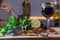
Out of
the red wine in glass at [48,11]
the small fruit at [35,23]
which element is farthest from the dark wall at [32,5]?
the red wine in glass at [48,11]

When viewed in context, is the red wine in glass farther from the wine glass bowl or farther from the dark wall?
the dark wall

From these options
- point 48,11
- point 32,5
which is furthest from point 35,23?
point 32,5

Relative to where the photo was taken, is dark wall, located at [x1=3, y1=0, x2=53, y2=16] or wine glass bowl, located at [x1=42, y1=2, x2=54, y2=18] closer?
wine glass bowl, located at [x1=42, y1=2, x2=54, y2=18]

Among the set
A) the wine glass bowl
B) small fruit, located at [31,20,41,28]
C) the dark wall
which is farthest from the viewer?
the dark wall

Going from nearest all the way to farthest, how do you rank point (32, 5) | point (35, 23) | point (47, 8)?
point (47, 8) < point (35, 23) < point (32, 5)

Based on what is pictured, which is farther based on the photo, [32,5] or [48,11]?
[32,5]

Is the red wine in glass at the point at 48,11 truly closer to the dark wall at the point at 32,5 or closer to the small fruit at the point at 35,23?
the small fruit at the point at 35,23

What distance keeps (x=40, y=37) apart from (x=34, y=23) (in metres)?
0.20

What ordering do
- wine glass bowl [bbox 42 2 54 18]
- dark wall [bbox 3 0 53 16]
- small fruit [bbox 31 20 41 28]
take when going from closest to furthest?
wine glass bowl [bbox 42 2 54 18] < small fruit [bbox 31 20 41 28] < dark wall [bbox 3 0 53 16]

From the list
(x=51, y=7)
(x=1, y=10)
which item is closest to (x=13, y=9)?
(x=1, y=10)

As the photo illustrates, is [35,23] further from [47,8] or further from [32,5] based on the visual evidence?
[32,5]

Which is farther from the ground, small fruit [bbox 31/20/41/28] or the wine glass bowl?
the wine glass bowl

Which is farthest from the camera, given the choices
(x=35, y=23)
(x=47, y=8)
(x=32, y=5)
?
(x=32, y=5)

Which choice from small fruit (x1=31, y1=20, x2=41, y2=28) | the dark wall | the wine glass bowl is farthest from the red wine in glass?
the dark wall
